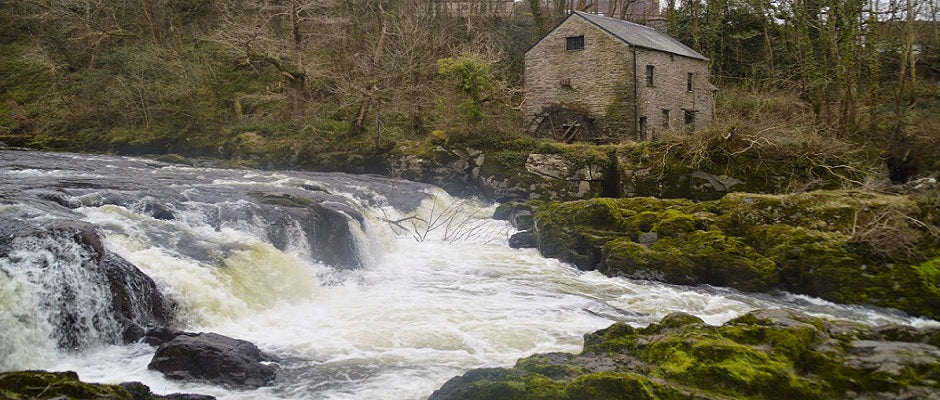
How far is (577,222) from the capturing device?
18.1 m

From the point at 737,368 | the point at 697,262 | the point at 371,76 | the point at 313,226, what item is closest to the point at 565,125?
the point at 371,76

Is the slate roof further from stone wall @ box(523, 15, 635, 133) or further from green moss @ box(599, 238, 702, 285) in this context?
green moss @ box(599, 238, 702, 285)

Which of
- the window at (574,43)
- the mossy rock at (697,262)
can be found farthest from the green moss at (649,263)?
the window at (574,43)

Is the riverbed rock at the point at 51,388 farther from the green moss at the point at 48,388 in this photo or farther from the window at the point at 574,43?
the window at the point at 574,43

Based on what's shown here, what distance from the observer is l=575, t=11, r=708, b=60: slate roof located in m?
28.4

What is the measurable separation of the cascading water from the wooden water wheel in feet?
32.4

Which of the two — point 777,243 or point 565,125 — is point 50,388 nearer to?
point 777,243

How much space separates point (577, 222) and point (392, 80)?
14858 mm

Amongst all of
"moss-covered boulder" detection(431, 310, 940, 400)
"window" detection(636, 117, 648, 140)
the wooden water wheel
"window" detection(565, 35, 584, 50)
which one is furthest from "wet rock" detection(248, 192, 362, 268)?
"window" detection(636, 117, 648, 140)

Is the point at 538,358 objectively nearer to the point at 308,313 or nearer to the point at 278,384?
the point at 278,384

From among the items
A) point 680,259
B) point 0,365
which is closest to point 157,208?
point 0,365

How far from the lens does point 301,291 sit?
44.1 feet

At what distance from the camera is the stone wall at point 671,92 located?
28.8 metres

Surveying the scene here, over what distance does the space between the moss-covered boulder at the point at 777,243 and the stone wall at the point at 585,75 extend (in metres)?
10.8
